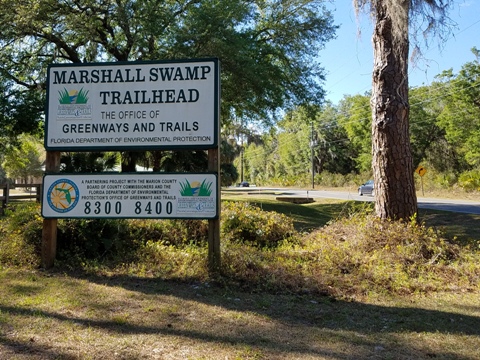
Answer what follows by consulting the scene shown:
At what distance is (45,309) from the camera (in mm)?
4562

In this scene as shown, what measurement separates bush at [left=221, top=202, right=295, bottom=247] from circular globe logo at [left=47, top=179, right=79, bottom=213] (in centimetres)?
301

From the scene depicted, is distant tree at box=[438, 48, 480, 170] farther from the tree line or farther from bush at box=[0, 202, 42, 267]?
bush at box=[0, 202, 42, 267]

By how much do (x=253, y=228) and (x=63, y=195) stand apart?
12.5ft

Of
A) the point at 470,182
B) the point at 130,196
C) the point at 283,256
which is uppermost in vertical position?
the point at 470,182

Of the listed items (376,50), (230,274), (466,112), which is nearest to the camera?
(230,274)

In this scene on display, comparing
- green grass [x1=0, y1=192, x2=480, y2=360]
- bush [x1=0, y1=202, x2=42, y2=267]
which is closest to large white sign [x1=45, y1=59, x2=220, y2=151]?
bush [x1=0, y1=202, x2=42, y2=267]

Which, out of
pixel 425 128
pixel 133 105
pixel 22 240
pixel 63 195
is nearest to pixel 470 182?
pixel 425 128

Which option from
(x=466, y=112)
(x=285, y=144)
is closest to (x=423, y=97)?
(x=466, y=112)

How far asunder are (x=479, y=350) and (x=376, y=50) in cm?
594

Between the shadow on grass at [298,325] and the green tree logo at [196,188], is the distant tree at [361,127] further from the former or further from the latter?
the shadow on grass at [298,325]

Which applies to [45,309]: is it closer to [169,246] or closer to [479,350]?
[169,246]

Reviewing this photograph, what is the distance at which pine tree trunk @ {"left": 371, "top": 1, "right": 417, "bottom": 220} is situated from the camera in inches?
297

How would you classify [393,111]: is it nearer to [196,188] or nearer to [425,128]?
[196,188]

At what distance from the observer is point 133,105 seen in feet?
21.6
